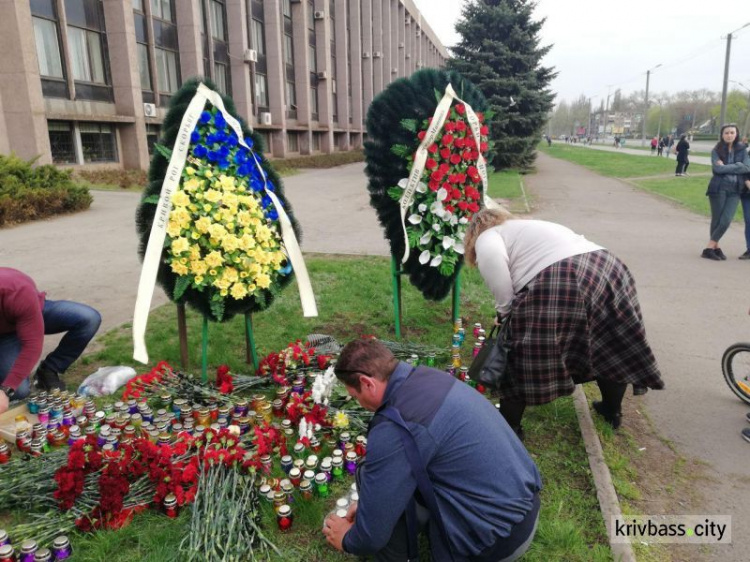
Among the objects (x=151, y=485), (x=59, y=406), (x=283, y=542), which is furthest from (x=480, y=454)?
(x=59, y=406)

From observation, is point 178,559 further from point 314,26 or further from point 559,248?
point 314,26

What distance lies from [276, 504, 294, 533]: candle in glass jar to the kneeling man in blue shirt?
22.3 inches

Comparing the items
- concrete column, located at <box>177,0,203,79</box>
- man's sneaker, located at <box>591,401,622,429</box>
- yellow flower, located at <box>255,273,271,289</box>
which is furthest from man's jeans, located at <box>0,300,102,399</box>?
concrete column, located at <box>177,0,203,79</box>

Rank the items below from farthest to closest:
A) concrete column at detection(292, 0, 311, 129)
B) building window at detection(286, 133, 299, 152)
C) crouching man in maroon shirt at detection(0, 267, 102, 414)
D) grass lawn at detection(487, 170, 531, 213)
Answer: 1. building window at detection(286, 133, 299, 152)
2. concrete column at detection(292, 0, 311, 129)
3. grass lawn at detection(487, 170, 531, 213)
4. crouching man in maroon shirt at detection(0, 267, 102, 414)

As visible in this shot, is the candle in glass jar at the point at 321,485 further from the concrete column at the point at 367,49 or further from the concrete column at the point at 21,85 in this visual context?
the concrete column at the point at 367,49

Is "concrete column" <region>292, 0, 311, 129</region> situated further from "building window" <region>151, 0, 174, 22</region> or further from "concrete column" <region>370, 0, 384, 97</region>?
"concrete column" <region>370, 0, 384, 97</region>

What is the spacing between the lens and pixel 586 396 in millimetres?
4109

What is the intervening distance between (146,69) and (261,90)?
899 centimetres

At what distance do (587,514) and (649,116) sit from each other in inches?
4551

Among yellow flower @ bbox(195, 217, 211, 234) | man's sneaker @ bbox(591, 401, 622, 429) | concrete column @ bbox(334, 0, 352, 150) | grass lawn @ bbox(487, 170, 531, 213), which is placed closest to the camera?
man's sneaker @ bbox(591, 401, 622, 429)

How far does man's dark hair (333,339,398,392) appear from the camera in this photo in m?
2.04

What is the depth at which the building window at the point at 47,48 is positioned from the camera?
17.2 meters

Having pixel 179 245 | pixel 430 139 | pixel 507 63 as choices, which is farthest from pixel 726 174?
pixel 507 63

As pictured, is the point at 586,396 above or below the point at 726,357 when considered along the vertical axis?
below
